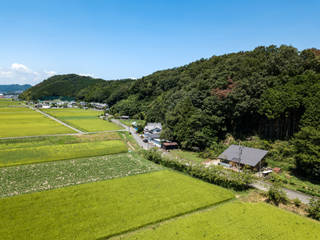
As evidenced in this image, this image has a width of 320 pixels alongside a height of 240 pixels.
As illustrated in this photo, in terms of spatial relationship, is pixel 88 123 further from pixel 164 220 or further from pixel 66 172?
pixel 164 220

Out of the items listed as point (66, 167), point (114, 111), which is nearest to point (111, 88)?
point (114, 111)

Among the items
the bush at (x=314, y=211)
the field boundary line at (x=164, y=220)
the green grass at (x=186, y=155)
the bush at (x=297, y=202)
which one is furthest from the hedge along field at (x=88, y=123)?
the bush at (x=314, y=211)

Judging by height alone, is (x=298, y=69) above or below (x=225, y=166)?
above

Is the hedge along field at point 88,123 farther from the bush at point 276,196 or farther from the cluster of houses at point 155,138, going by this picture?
the bush at point 276,196

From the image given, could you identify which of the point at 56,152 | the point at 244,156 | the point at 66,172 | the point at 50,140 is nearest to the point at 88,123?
the point at 50,140

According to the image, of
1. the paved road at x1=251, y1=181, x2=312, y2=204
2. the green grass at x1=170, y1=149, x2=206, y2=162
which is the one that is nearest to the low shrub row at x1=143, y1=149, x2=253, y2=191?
the paved road at x1=251, y1=181, x2=312, y2=204

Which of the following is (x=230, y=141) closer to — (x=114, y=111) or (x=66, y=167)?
(x=66, y=167)
